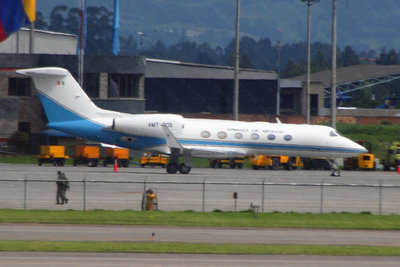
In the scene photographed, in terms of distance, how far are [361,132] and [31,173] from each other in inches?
1952

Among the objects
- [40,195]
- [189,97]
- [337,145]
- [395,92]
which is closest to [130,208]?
[40,195]

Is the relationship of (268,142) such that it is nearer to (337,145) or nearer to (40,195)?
(337,145)

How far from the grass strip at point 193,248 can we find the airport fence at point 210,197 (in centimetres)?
767

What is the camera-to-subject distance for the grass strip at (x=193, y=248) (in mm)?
23656

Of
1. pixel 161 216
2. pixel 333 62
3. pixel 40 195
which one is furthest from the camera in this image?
pixel 333 62

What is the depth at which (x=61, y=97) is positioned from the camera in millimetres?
54719

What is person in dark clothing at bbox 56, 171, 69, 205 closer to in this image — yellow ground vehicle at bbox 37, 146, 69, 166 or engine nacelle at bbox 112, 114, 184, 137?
engine nacelle at bbox 112, 114, 184, 137

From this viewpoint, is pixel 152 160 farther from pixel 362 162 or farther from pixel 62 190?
pixel 62 190

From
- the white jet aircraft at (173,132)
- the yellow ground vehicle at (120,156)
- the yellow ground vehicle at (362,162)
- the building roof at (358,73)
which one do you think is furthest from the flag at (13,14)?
the building roof at (358,73)

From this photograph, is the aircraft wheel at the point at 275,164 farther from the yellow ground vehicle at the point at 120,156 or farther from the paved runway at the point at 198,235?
the paved runway at the point at 198,235

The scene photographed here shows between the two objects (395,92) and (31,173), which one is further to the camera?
(395,92)

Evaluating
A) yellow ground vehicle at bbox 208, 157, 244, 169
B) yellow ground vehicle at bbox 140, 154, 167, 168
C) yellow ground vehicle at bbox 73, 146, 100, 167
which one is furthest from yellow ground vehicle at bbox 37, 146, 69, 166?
yellow ground vehicle at bbox 208, 157, 244, 169

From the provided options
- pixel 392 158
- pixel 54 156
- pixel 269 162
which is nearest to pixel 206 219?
pixel 54 156

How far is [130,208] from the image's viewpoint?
34750mm
